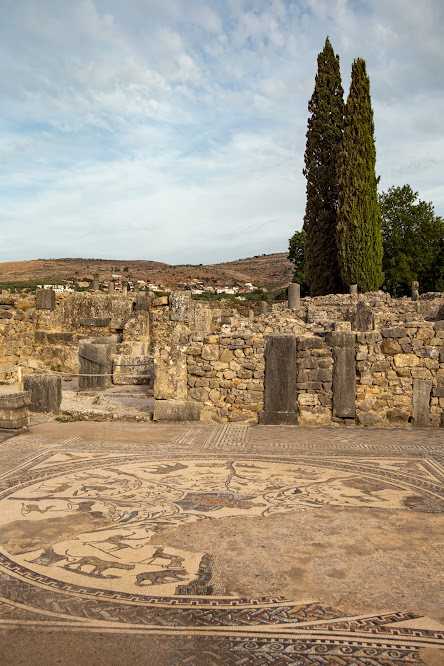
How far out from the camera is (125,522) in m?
4.38

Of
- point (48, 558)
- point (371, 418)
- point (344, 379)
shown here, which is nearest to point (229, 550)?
point (48, 558)

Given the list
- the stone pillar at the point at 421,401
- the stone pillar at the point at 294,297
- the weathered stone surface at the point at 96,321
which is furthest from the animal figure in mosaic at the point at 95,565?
the stone pillar at the point at 294,297

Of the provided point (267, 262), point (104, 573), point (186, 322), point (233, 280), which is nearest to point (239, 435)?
point (104, 573)

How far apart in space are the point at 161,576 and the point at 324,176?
94.0ft

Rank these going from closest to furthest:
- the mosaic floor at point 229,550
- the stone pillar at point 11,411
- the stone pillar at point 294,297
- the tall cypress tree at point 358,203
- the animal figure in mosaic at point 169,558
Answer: the mosaic floor at point 229,550, the animal figure in mosaic at point 169,558, the stone pillar at point 11,411, the stone pillar at point 294,297, the tall cypress tree at point 358,203

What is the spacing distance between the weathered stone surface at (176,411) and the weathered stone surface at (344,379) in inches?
90.8

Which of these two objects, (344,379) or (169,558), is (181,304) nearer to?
(344,379)

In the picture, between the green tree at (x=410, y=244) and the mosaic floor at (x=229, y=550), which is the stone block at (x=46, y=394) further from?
the green tree at (x=410, y=244)

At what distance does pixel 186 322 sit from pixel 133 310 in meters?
3.57

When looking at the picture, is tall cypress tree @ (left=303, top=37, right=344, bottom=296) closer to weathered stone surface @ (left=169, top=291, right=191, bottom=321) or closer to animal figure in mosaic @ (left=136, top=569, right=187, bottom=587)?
weathered stone surface @ (left=169, top=291, right=191, bottom=321)

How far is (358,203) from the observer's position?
27797 millimetres

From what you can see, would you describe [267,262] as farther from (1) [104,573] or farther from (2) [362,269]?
(1) [104,573]

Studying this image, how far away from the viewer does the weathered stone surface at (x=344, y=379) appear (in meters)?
8.62

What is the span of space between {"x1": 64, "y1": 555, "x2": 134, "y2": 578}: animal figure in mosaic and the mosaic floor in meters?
0.01
